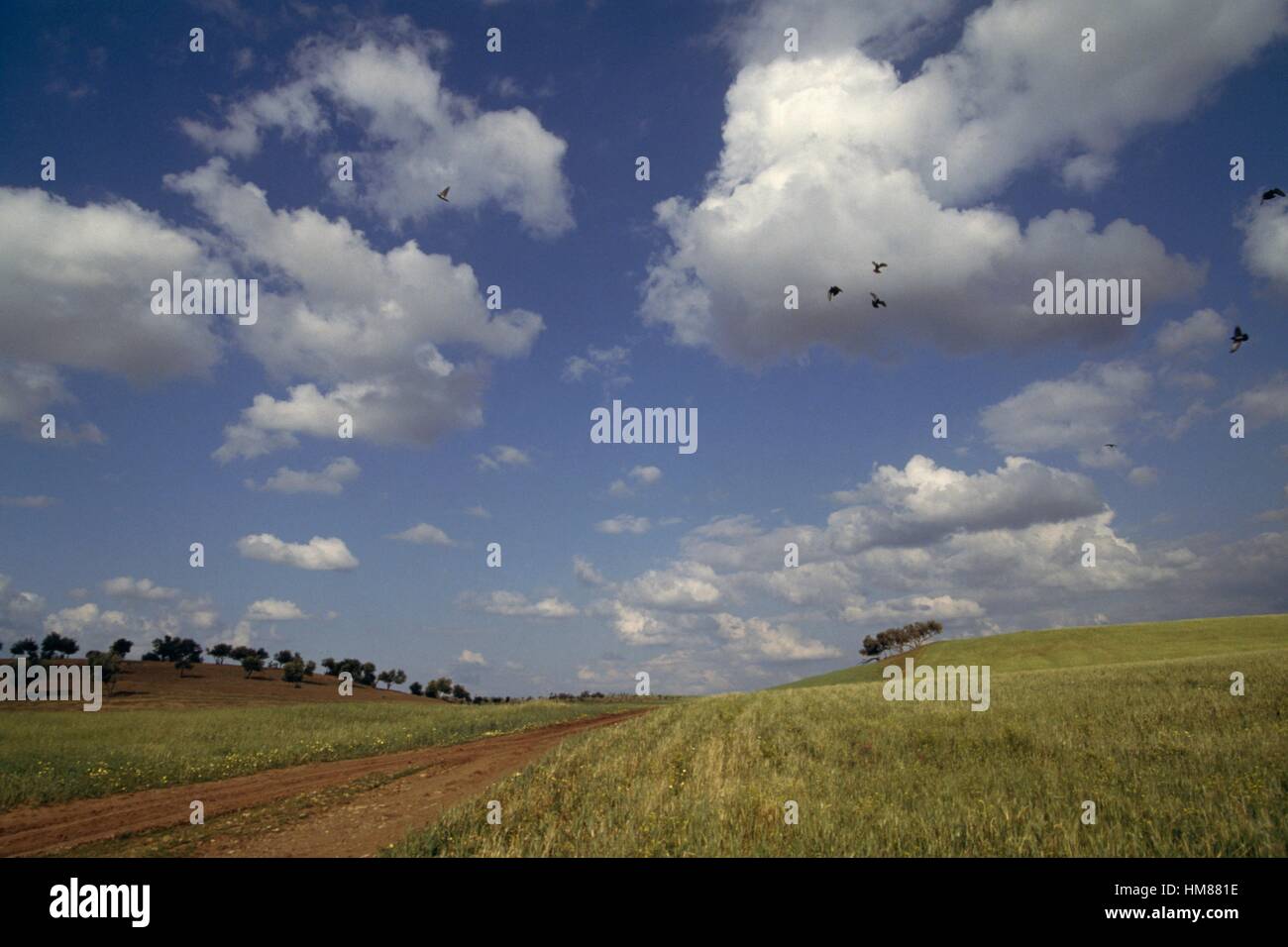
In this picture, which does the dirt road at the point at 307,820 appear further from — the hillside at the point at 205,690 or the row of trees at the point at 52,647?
the row of trees at the point at 52,647

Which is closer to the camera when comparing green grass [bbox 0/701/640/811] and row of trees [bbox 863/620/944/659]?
green grass [bbox 0/701/640/811]

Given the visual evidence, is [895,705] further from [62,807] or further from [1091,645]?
[1091,645]

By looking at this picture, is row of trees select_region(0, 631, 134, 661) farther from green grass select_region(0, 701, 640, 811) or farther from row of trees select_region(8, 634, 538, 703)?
green grass select_region(0, 701, 640, 811)

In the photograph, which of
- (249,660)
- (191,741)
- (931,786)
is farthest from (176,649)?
(931,786)

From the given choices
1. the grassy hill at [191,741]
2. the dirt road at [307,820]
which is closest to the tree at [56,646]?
the grassy hill at [191,741]

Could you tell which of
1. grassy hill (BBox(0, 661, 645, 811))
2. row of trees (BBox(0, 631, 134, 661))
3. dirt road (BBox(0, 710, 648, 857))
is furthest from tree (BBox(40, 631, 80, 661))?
dirt road (BBox(0, 710, 648, 857))

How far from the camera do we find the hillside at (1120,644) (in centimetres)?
7206

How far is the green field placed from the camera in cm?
976

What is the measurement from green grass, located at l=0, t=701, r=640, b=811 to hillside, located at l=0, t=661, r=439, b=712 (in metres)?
24.2

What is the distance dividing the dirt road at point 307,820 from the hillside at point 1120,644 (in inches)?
2737

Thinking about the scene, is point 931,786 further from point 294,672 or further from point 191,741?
point 294,672
